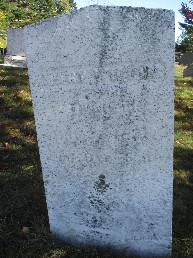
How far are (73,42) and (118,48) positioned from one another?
0.37 meters

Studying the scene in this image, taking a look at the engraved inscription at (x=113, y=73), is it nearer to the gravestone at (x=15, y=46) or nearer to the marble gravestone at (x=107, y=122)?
the marble gravestone at (x=107, y=122)

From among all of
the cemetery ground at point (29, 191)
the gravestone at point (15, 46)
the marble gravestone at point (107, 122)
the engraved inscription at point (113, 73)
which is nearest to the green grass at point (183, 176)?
the cemetery ground at point (29, 191)

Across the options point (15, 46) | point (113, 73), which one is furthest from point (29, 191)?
point (15, 46)

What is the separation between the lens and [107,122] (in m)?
2.70

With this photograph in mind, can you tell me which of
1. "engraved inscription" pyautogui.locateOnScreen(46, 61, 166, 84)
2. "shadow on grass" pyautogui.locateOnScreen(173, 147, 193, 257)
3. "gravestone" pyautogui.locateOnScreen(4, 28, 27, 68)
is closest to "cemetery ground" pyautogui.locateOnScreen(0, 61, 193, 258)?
"shadow on grass" pyautogui.locateOnScreen(173, 147, 193, 257)

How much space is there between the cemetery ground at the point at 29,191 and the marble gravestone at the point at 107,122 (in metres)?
0.24

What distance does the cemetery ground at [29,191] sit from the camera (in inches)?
116

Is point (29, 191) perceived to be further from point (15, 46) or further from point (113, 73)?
point (15, 46)

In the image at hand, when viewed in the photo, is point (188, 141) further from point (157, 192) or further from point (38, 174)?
point (157, 192)

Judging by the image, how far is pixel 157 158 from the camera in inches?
104

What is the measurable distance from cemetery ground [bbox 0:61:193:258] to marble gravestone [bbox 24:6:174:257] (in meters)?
0.24

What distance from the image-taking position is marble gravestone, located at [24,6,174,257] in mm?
2457

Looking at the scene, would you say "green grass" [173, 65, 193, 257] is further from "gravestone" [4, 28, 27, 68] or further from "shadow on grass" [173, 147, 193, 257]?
"gravestone" [4, 28, 27, 68]

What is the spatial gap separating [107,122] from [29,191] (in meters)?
1.65
